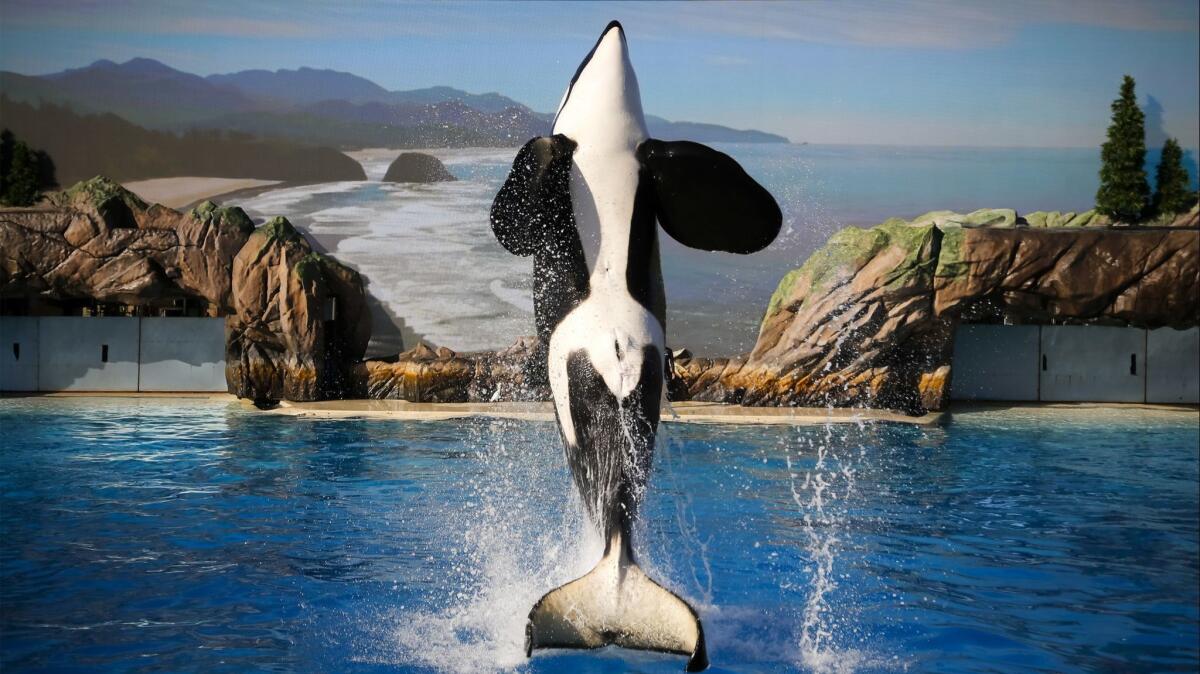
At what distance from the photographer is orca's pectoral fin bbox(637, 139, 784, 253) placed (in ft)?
12.0

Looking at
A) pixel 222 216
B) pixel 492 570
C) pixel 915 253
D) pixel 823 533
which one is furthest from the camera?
pixel 222 216

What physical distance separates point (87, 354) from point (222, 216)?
2.98 metres

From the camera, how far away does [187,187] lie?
18.4 m

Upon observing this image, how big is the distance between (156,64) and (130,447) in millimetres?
11183

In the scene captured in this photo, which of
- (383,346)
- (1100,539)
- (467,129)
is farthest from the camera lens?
(467,129)

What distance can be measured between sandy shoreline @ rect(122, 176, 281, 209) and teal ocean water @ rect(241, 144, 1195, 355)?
403 mm

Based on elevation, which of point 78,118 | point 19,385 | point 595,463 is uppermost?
point 78,118

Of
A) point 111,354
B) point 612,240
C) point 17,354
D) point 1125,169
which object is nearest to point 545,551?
point 612,240

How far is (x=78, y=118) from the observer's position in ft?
59.4

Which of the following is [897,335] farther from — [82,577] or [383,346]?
[82,577]

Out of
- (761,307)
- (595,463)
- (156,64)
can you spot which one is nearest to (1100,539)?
(595,463)

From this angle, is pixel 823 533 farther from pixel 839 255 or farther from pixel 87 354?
pixel 87 354

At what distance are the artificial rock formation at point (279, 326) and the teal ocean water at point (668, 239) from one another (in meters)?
4.38

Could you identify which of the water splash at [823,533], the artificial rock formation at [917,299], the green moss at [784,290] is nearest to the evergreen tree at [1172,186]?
the artificial rock formation at [917,299]
